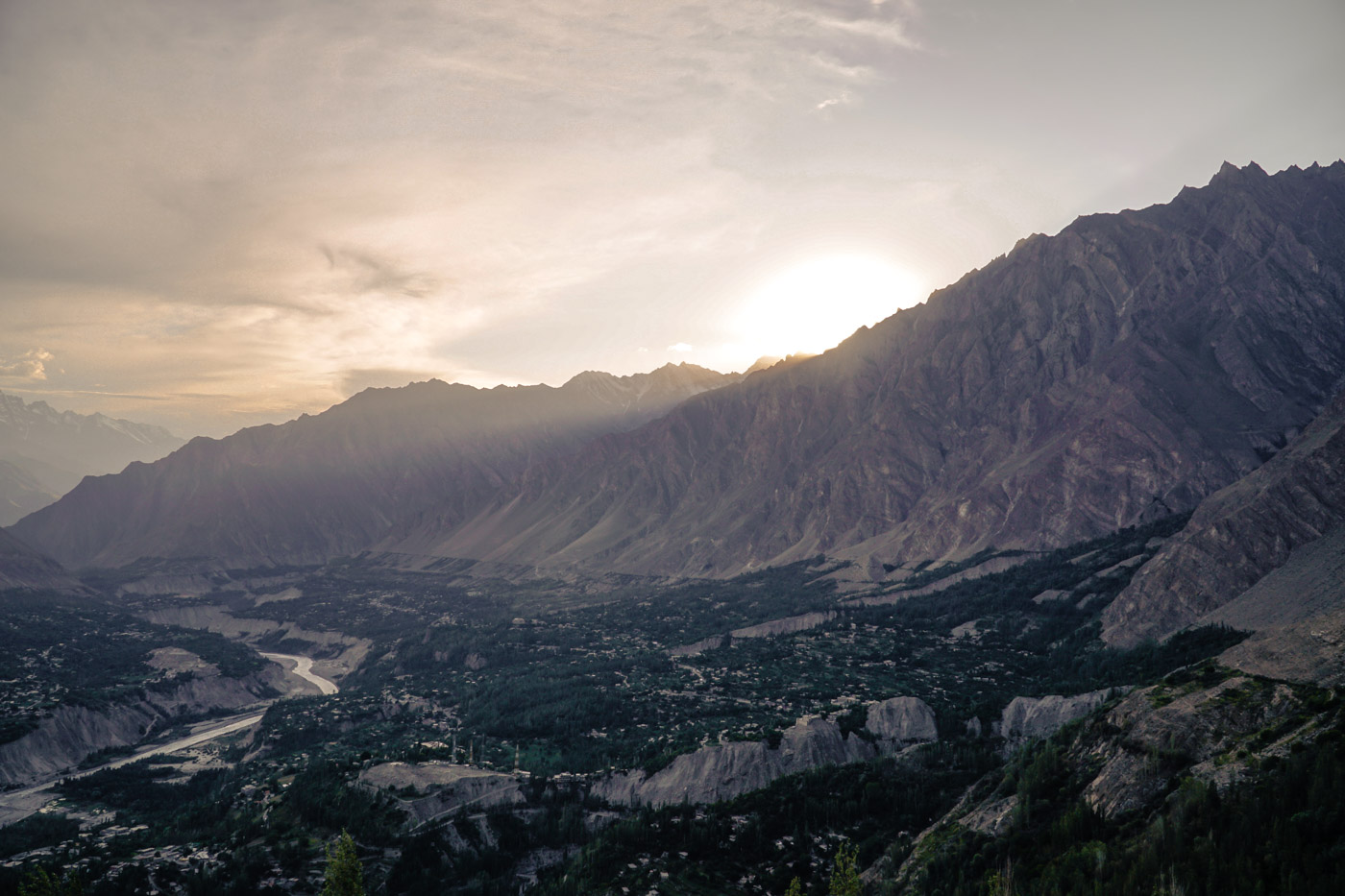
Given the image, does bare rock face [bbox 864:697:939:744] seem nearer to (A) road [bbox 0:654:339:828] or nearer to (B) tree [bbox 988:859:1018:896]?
(B) tree [bbox 988:859:1018:896]

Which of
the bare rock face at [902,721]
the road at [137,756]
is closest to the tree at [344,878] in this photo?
the bare rock face at [902,721]

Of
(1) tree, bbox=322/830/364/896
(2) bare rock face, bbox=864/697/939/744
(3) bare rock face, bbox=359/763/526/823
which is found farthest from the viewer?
(2) bare rock face, bbox=864/697/939/744

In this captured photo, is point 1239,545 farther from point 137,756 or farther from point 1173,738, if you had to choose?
point 137,756

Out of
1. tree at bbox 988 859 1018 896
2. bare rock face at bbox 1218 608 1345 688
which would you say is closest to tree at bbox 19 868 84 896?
tree at bbox 988 859 1018 896

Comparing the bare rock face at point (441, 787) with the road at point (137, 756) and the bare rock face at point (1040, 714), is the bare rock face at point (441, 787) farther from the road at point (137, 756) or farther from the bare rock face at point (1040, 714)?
the bare rock face at point (1040, 714)

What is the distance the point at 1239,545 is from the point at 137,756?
182 metres

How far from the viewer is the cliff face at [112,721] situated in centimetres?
11650

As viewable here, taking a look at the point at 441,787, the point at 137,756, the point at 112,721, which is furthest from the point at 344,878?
the point at 112,721

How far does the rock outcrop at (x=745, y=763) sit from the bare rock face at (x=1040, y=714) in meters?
9.28

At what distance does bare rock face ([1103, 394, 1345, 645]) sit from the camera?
122312 millimetres

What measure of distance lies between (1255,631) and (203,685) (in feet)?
614

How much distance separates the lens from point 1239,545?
127 m

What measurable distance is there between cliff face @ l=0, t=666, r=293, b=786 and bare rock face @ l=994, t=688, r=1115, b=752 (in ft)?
439

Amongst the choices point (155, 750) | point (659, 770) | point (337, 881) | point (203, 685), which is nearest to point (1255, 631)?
point (659, 770)
